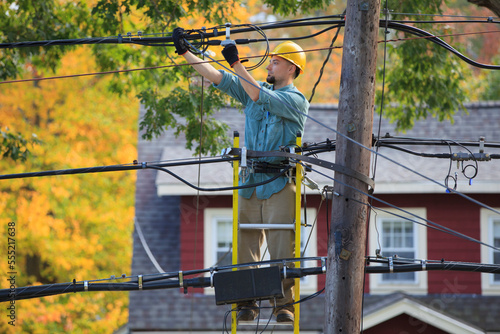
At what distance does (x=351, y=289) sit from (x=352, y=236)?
1.53ft

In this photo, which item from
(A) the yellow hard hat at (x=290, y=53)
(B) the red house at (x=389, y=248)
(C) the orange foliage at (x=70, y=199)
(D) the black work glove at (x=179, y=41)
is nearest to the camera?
(D) the black work glove at (x=179, y=41)

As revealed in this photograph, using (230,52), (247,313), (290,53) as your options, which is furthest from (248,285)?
(290,53)

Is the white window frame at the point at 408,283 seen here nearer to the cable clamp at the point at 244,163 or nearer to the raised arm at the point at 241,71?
the cable clamp at the point at 244,163

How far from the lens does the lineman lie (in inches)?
262

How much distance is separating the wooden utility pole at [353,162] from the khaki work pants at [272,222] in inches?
18.8

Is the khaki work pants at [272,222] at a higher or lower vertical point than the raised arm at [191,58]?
lower

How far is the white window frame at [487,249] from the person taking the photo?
44.4 ft

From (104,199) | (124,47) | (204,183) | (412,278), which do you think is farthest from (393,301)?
(104,199)

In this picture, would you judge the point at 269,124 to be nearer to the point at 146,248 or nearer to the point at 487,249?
the point at 146,248

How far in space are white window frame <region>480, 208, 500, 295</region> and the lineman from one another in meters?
7.83

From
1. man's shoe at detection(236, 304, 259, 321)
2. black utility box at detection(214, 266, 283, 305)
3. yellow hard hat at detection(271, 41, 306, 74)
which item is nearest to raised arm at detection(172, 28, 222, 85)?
yellow hard hat at detection(271, 41, 306, 74)

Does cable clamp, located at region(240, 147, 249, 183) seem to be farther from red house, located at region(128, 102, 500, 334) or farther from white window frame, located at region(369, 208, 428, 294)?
white window frame, located at region(369, 208, 428, 294)

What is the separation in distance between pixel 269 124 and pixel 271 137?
133 millimetres

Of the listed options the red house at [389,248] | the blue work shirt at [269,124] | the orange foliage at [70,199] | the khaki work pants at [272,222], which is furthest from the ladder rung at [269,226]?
the orange foliage at [70,199]
